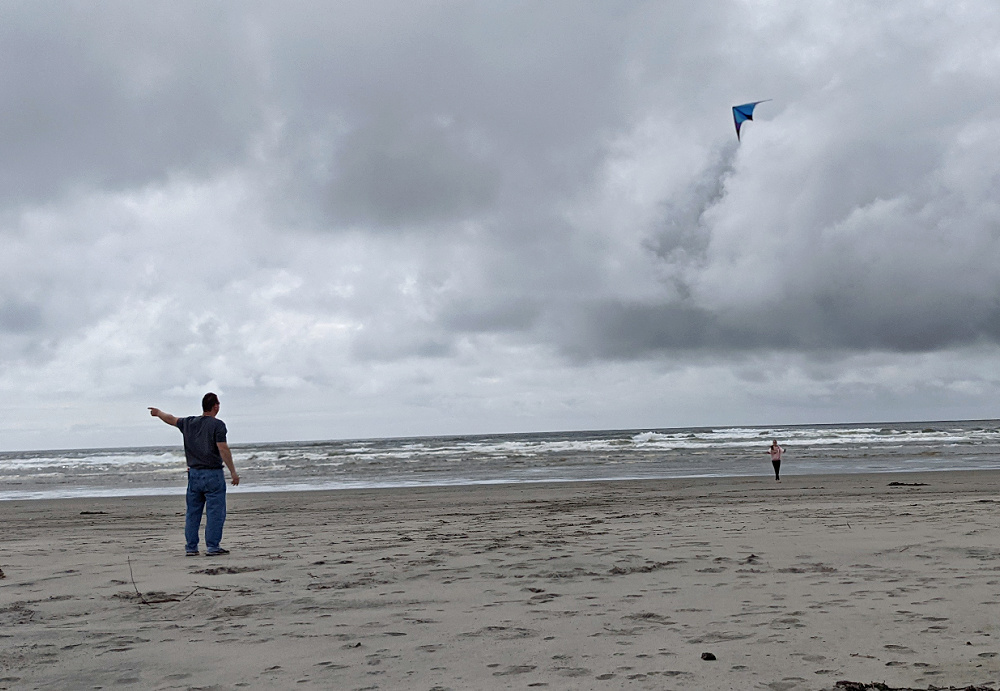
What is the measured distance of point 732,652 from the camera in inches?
157

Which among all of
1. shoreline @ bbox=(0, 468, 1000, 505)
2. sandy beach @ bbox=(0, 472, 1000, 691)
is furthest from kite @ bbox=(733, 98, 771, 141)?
shoreline @ bbox=(0, 468, 1000, 505)

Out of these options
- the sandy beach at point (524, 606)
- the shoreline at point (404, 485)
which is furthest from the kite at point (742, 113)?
the shoreline at point (404, 485)

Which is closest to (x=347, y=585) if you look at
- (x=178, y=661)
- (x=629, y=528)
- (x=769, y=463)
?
(x=178, y=661)

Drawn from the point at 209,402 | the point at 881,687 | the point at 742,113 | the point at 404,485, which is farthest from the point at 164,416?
the point at 404,485

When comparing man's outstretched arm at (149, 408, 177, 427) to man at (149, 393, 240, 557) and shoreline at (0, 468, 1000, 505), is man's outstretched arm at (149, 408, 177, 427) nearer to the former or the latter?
man at (149, 393, 240, 557)

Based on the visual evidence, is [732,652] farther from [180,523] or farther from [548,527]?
[180,523]

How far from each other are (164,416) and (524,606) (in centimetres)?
435

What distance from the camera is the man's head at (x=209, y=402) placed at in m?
7.79

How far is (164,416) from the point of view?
7520mm

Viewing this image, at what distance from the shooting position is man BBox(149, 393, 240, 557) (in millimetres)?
7793

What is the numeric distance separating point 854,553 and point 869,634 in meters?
2.94

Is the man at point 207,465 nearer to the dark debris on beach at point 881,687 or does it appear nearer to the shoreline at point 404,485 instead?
the dark debris on beach at point 881,687

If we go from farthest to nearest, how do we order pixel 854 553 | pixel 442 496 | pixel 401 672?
pixel 442 496, pixel 854 553, pixel 401 672

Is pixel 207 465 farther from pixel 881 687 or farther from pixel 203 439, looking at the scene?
pixel 881 687
